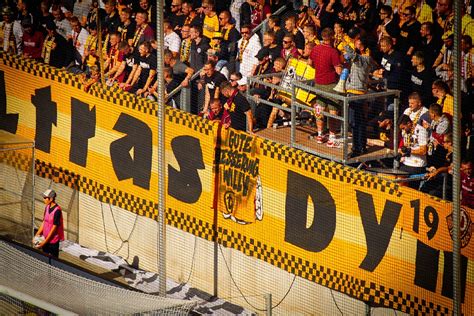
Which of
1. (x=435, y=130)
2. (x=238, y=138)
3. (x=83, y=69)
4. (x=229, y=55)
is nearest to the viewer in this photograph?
(x=435, y=130)

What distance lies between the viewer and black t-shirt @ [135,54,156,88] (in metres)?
15.3

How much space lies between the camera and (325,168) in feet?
42.9

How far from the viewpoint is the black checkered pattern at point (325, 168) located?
41.2ft

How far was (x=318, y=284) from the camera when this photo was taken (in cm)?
1323

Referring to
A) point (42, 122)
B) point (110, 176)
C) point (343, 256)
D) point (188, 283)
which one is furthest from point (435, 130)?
point (42, 122)

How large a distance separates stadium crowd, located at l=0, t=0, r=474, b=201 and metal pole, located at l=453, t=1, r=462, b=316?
664mm

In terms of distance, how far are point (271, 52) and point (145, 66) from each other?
1.87 m

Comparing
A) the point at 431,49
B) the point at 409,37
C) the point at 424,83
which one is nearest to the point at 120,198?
the point at 409,37

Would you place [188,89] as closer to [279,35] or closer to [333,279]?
[279,35]

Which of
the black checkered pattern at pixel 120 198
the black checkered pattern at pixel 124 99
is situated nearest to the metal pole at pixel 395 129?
the black checkered pattern at pixel 124 99

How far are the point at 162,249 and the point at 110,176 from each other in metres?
2.93

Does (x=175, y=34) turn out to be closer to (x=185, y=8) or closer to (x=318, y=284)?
(x=185, y=8)

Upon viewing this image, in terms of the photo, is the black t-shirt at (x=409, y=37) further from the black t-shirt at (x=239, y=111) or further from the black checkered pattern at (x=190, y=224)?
the black checkered pattern at (x=190, y=224)

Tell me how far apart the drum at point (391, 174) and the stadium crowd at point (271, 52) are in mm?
77
